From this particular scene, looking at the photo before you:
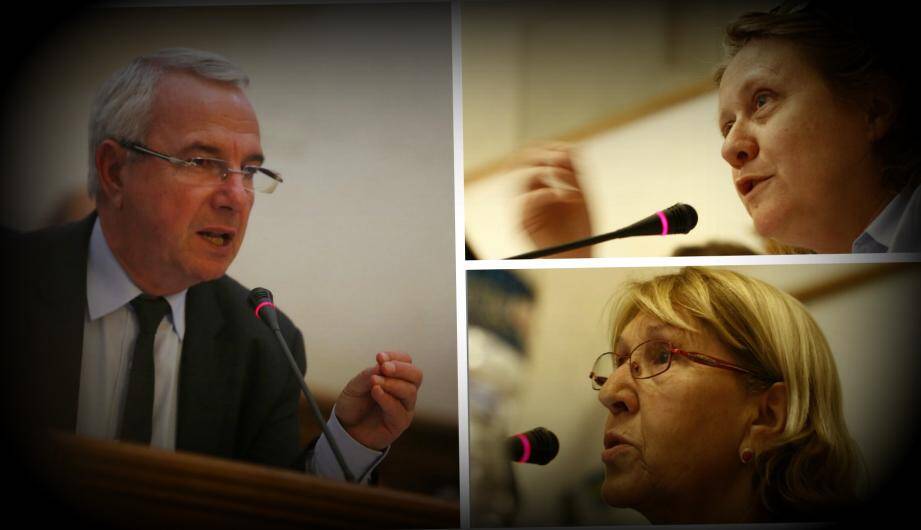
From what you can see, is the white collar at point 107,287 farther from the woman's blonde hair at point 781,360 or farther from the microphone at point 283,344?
the woman's blonde hair at point 781,360

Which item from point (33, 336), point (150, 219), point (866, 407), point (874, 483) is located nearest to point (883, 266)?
point (866, 407)

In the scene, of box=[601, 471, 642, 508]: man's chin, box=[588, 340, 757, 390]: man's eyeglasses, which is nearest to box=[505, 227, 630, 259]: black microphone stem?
→ box=[588, 340, 757, 390]: man's eyeglasses

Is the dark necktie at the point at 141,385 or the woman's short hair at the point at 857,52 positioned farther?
the woman's short hair at the point at 857,52

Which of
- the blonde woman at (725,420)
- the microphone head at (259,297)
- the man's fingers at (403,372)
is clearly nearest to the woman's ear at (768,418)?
the blonde woman at (725,420)

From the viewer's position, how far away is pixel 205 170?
2.58 metres

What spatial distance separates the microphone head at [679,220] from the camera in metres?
2.63

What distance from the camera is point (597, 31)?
A: 273cm

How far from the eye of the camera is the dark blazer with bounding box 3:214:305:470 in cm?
255

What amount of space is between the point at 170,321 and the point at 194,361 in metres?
0.14

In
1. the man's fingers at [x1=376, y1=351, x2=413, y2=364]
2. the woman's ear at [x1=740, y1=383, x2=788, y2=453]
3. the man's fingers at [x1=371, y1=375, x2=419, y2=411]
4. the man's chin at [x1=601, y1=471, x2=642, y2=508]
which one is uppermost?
the man's fingers at [x1=376, y1=351, x2=413, y2=364]

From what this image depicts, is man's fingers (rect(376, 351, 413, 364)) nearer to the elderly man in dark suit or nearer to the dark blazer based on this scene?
the elderly man in dark suit

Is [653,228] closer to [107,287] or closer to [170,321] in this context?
[170,321]

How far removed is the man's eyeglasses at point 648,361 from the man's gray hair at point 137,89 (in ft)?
4.58

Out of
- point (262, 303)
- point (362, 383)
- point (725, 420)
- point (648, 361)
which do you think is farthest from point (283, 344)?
point (725, 420)
